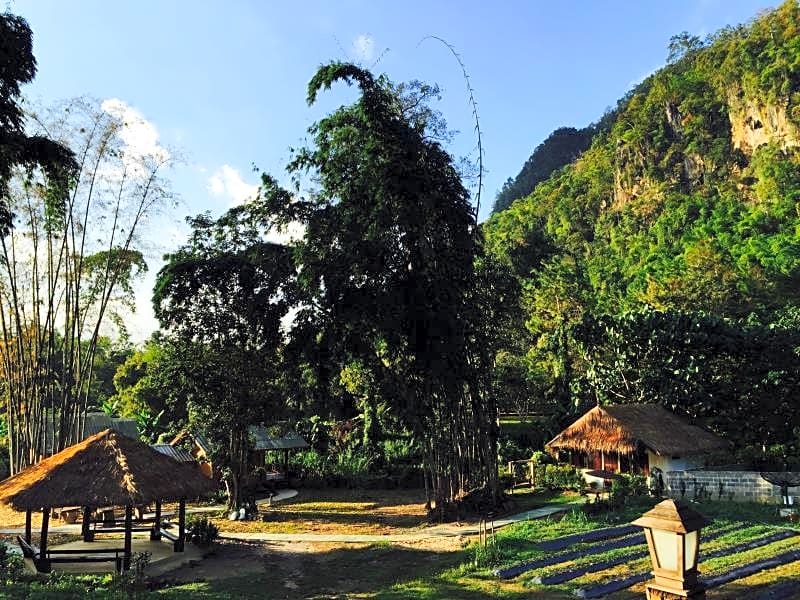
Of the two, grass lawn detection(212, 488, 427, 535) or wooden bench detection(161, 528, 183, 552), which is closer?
wooden bench detection(161, 528, 183, 552)

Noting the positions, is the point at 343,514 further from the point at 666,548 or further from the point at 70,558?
the point at 666,548

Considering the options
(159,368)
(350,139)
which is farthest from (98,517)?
(350,139)

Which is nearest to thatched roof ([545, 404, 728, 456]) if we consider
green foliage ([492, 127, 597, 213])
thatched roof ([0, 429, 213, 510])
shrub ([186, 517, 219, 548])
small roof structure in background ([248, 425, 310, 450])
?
small roof structure in background ([248, 425, 310, 450])

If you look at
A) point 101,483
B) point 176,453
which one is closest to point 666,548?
point 101,483

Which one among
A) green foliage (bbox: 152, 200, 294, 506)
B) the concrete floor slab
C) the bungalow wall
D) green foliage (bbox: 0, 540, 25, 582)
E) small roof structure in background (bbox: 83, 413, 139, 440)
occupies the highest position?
green foliage (bbox: 152, 200, 294, 506)

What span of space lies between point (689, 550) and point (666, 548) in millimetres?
133

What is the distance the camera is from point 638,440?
1997cm

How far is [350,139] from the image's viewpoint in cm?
1588

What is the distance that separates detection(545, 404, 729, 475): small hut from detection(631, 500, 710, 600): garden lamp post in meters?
17.1

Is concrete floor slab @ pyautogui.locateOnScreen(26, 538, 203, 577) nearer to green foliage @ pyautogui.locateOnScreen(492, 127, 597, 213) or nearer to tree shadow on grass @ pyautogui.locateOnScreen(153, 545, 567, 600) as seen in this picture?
tree shadow on grass @ pyautogui.locateOnScreen(153, 545, 567, 600)

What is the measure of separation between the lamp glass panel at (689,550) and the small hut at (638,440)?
17125 mm

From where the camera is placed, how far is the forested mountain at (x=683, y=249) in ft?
77.4

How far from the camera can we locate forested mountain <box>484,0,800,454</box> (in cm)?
2358

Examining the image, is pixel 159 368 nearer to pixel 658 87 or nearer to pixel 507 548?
pixel 507 548
